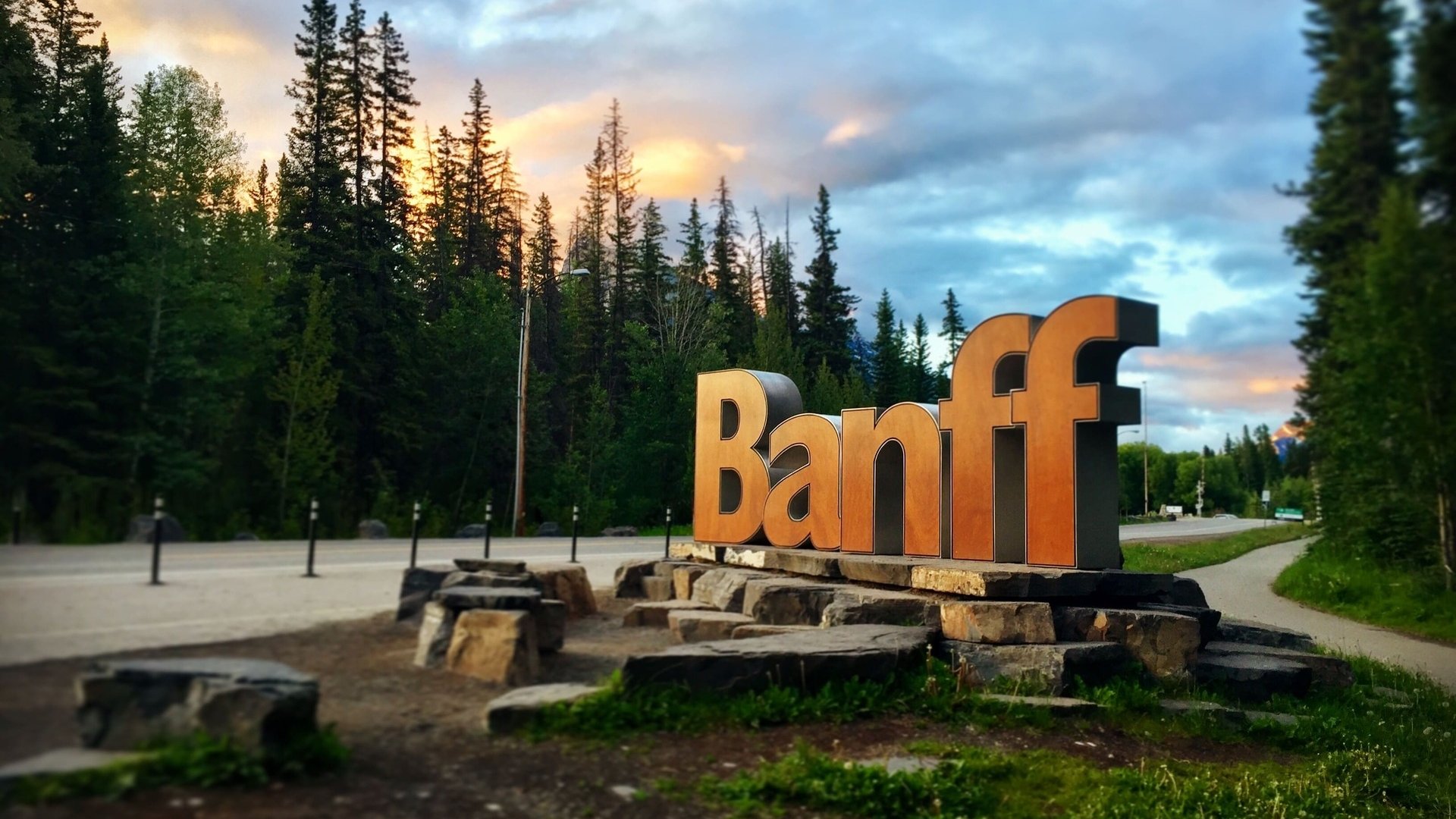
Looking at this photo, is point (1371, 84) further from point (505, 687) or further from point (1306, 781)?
point (1306, 781)

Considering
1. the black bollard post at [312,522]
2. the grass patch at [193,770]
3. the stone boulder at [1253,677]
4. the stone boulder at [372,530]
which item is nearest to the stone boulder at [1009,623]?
the stone boulder at [1253,677]

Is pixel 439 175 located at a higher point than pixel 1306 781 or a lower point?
higher

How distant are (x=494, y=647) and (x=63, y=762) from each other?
1960 millimetres

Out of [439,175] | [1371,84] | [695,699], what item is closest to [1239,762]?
[695,699]

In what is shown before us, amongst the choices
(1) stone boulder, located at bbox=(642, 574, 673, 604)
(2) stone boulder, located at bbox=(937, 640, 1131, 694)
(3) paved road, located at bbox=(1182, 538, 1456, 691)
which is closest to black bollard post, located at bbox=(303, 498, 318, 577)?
(1) stone boulder, located at bbox=(642, 574, 673, 604)

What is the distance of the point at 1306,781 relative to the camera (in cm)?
662

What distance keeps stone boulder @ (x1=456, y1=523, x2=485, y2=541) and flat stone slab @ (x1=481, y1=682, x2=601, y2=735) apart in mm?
856

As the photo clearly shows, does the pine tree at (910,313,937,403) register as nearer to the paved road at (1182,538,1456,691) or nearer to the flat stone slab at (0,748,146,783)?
the paved road at (1182,538,1456,691)

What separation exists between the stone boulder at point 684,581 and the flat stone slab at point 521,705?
4288mm

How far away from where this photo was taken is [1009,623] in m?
8.20

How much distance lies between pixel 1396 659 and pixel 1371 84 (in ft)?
35.2

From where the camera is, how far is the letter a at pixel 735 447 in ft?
35.3

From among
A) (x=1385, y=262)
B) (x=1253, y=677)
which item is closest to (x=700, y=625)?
(x=1253, y=677)

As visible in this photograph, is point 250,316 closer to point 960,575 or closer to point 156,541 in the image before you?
point 156,541
